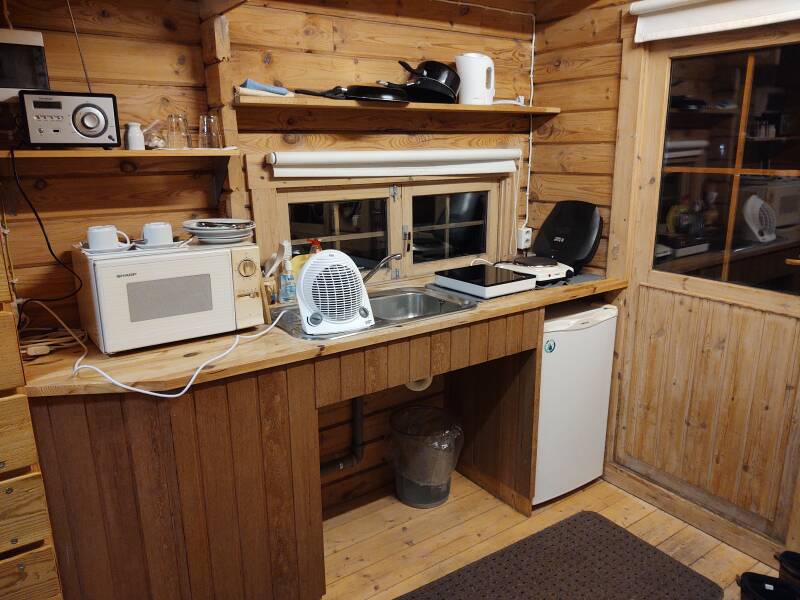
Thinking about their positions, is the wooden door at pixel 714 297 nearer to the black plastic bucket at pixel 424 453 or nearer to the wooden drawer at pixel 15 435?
the black plastic bucket at pixel 424 453

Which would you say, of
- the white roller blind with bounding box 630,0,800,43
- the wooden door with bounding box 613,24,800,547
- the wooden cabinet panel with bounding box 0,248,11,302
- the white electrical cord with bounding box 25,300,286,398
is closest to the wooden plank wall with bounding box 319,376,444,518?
the white electrical cord with bounding box 25,300,286,398

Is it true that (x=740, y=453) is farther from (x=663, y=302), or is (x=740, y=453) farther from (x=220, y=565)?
(x=220, y=565)

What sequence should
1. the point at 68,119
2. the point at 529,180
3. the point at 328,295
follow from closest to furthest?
the point at 68,119 → the point at 328,295 → the point at 529,180

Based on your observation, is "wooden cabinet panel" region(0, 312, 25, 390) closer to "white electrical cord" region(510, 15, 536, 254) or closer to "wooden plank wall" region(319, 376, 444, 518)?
"wooden plank wall" region(319, 376, 444, 518)

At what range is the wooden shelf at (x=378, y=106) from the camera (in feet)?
6.33

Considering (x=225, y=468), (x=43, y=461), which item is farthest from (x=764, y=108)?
(x=43, y=461)

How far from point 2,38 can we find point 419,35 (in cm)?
147

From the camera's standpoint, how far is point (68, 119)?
158cm

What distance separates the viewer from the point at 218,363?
5.23 feet

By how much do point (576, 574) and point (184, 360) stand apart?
156cm

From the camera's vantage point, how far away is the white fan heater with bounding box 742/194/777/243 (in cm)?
208

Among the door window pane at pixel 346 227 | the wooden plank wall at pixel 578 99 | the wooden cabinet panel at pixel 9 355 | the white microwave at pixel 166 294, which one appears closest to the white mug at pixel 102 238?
the white microwave at pixel 166 294

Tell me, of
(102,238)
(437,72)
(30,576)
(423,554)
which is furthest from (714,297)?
(30,576)

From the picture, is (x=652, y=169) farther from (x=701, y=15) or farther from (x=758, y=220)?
(x=701, y=15)
